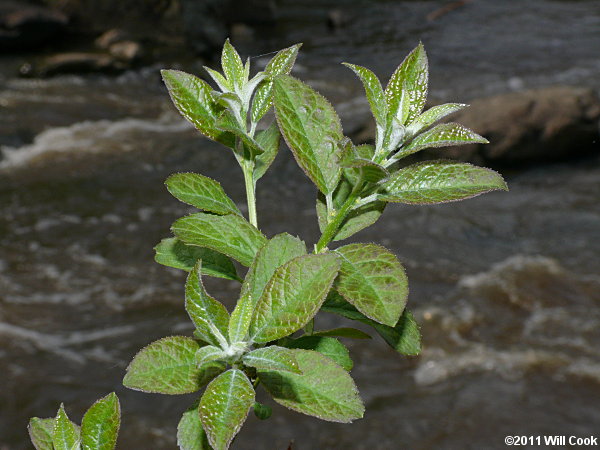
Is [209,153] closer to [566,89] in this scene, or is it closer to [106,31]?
[566,89]

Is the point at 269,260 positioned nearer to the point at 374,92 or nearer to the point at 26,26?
the point at 374,92

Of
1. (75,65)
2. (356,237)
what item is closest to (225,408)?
(356,237)

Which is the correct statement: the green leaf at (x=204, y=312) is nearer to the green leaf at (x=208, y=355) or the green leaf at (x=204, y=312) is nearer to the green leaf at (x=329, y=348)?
the green leaf at (x=208, y=355)

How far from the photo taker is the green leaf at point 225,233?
632 millimetres

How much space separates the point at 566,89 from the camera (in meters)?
6.64

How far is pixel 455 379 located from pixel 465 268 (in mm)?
1095

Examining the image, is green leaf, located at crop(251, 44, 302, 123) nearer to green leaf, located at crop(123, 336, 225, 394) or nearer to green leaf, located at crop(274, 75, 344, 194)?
green leaf, located at crop(274, 75, 344, 194)

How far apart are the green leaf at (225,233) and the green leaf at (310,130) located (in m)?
0.08

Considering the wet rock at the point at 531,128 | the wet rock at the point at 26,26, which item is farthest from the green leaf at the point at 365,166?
the wet rock at the point at 26,26

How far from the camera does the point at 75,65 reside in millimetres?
8719

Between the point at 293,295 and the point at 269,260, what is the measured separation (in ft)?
0.26

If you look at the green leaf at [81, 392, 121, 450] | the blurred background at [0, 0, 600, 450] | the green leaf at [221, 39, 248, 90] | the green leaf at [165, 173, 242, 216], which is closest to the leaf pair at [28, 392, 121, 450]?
the green leaf at [81, 392, 121, 450]

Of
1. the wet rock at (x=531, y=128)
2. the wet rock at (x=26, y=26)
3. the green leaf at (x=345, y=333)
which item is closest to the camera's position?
the green leaf at (x=345, y=333)

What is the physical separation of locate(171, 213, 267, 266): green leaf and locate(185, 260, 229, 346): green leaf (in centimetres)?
9
